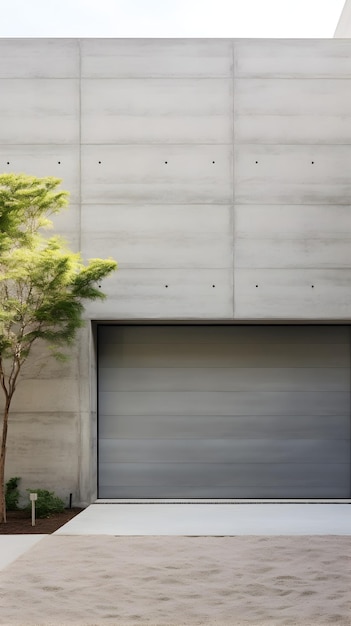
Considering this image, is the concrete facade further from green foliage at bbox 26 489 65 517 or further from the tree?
the tree

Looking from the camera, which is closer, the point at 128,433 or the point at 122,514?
the point at 122,514

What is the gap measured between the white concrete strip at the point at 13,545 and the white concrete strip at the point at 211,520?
49 cm

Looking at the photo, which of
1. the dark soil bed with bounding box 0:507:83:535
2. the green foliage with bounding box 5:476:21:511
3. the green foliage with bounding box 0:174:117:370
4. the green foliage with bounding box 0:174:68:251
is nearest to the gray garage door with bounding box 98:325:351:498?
the green foliage with bounding box 5:476:21:511

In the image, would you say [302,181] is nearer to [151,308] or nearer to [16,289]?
[151,308]

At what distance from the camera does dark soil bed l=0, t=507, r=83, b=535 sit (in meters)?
10.7

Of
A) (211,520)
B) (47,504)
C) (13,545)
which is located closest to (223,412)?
(211,520)

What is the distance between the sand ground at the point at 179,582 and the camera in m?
6.33

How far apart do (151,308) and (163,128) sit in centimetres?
274

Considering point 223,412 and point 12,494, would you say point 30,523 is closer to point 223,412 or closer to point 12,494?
point 12,494

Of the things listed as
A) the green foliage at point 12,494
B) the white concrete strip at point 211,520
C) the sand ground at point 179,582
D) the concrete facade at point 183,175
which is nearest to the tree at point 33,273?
the green foliage at point 12,494

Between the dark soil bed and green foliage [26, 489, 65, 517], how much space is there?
93mm

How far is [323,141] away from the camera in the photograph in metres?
13.5
